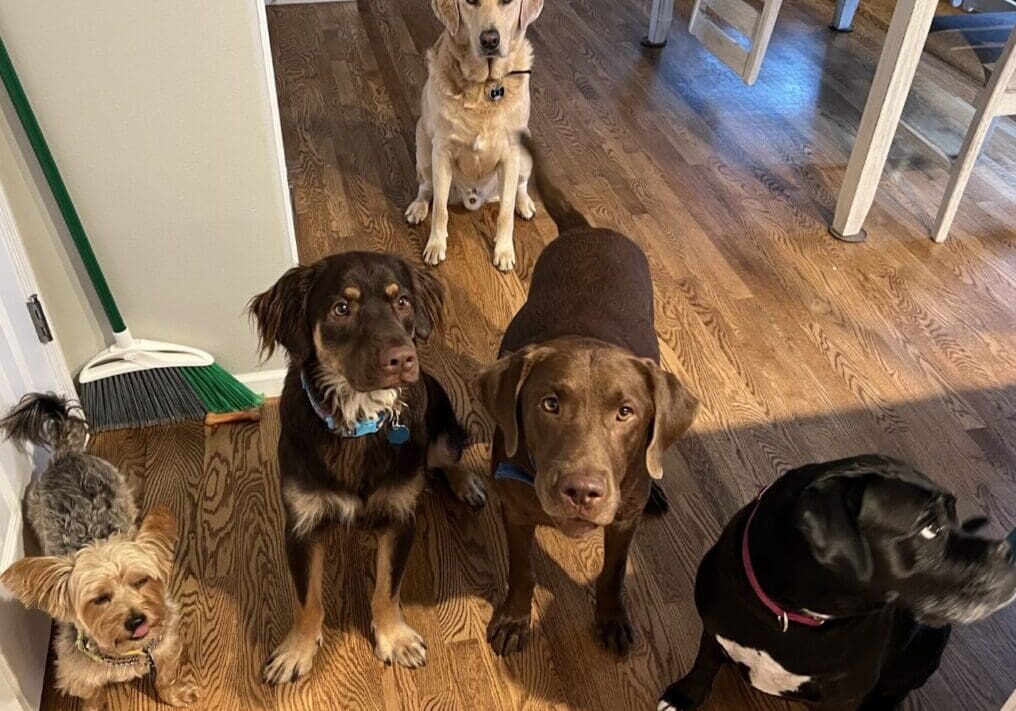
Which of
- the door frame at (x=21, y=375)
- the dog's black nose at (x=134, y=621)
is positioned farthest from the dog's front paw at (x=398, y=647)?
the door frame at (x=21, y=375)

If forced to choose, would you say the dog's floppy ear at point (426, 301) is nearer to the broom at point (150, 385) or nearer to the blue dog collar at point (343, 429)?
the blue dog collar at point (343, 429)

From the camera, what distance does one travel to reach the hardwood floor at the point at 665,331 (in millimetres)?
1998

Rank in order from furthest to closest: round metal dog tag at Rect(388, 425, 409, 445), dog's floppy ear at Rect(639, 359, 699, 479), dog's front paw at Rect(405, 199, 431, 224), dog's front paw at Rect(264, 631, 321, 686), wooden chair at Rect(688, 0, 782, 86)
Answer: wooden chair at Rect(688, 0, 782, 86) → dog's front paw at Rect(405, 199, 431, 224) → dog's front paw at Rect(264, 631, 321, 686) → round metal dog tag at Rect(388, 425, 409, 445) → dog's floppy ear at Rect(639, 359, 699, 479)

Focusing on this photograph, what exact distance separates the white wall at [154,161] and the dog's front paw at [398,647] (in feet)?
3.42

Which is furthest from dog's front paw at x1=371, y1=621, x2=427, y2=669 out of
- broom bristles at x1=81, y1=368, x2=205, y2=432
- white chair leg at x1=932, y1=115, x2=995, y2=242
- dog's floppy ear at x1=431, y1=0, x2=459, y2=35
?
white chair leg at x1=932, y1=115, x2=995, y2=242

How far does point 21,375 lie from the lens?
2.04 m

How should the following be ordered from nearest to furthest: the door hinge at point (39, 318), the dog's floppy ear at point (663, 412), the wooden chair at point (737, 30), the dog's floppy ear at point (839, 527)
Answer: the dog's floppy ear at point (839, 527)
the dog's floppy ear at point (663, 412)
the door hinge at point (39, 318)
the wooden chair at point (737, 30)

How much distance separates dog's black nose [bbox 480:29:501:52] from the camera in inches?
117

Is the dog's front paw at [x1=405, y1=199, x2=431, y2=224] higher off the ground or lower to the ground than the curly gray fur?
lower

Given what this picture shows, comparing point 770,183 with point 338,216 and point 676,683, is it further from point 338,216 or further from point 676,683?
point 676,683

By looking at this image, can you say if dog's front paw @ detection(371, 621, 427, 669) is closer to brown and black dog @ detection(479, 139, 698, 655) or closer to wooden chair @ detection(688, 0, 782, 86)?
brown and black dog @ detection(479, 139, 698, 655)

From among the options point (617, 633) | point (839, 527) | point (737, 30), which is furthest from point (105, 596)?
point (737, 30)

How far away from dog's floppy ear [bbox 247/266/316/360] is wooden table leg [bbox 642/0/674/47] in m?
3.94

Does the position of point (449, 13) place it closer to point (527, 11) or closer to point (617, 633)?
point (527, 11)
